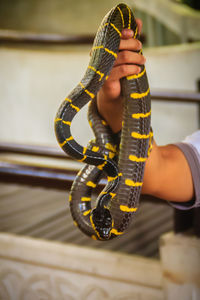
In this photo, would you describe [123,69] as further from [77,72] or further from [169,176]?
[77,72]

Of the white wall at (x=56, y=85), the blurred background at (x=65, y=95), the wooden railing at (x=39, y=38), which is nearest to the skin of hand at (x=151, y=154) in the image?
the blurred background at (x=65, y=95)

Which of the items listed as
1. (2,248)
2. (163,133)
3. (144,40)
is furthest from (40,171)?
(144,40)

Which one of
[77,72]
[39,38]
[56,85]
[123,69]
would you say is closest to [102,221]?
[123,69]

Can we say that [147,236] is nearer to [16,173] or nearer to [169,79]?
[16,173]

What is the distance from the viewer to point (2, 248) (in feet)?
5.82

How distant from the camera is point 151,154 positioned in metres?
1.14

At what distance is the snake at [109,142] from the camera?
84 cm

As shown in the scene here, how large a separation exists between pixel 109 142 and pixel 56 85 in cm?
380

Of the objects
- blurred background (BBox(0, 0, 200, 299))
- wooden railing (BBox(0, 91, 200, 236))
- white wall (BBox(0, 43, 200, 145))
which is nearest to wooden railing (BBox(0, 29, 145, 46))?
blurred background (BBox(0, 0, 200, 299))

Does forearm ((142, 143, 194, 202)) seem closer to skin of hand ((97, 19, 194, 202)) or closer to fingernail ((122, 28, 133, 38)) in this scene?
skin of hand ((97, 19, 194, 202))

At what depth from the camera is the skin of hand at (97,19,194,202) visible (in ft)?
2.97

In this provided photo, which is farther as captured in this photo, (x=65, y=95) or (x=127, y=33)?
(x=65, y=95)

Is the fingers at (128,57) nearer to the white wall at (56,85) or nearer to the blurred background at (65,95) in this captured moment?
the blurred background at (65,95)

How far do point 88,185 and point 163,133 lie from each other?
137 inches
